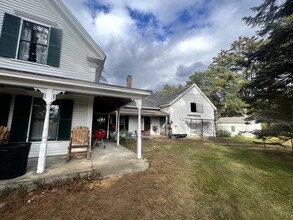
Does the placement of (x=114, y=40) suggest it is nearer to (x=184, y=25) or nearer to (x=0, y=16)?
(x=184, y=25)

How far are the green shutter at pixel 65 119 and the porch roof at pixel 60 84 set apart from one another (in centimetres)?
162

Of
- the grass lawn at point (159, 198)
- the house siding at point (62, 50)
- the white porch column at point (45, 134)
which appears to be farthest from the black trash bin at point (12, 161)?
the house siding at point (62, 50)

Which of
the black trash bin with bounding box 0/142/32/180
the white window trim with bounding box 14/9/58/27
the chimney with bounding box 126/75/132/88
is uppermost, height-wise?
the chimney with bounding box 126/75/132/88

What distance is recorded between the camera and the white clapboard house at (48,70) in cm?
515

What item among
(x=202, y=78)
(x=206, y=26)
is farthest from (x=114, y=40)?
(x=202, y=78)

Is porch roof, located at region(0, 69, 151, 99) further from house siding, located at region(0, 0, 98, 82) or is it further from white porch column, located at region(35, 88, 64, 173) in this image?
house siding, located at region(0, 0, 98, 82)

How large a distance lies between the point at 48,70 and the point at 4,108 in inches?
79.4

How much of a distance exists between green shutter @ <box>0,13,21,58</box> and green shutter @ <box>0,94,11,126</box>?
4.86 ft

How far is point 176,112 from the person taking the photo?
17.7m

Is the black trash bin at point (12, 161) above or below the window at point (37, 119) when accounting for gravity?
below

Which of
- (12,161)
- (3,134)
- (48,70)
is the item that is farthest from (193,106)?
(12,161)

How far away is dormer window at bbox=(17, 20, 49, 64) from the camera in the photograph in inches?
215

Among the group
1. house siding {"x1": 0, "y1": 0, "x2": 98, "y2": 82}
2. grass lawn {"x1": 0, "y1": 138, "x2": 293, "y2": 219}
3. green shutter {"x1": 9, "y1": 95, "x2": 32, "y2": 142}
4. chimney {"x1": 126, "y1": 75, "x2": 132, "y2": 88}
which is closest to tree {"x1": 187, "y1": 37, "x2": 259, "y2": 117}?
chimney {"x1": 126, "y1": 75, "x2": 132, "y2": 88}

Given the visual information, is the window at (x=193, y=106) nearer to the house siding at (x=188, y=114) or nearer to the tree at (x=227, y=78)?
the house siding at (x=188, y=114)
